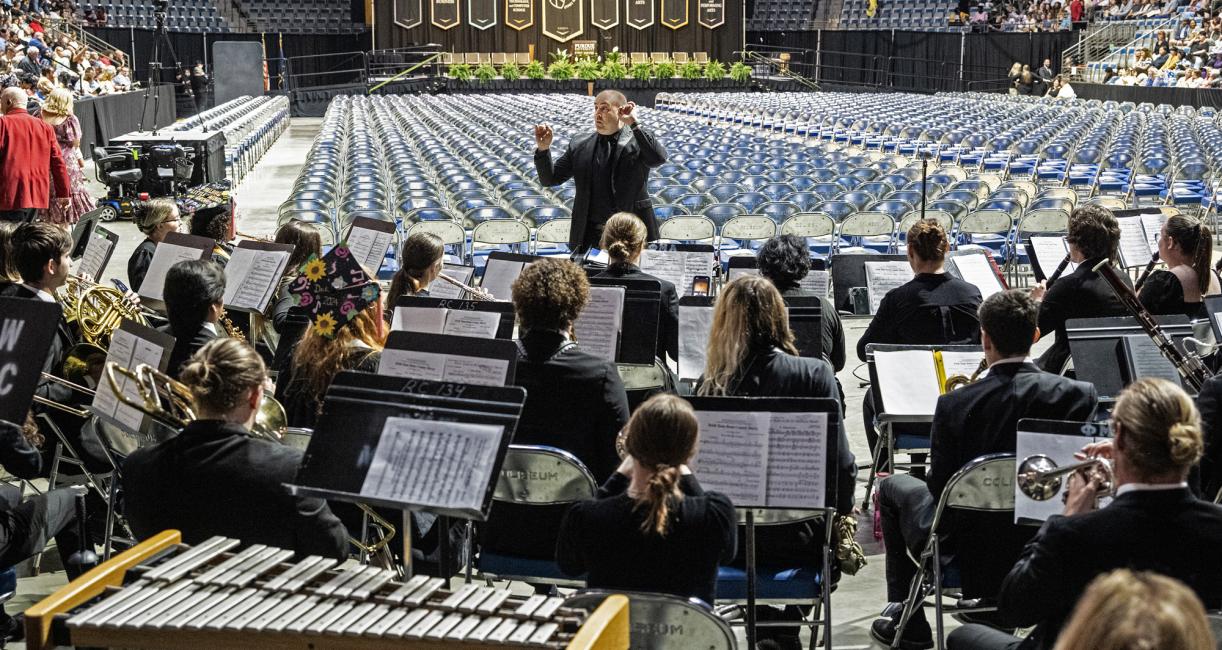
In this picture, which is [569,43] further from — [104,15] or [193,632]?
[193,632]

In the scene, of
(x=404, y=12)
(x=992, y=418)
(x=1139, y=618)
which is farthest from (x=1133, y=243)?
(x=404, y=12)

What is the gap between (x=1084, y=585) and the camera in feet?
9.28

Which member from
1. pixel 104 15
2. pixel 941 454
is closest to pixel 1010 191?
pixel 941 454

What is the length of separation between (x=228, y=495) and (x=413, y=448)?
64 centimetres

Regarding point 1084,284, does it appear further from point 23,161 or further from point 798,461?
point 23,161

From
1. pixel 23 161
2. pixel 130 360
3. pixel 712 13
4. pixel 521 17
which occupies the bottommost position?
pixel 130 360

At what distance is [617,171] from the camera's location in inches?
323

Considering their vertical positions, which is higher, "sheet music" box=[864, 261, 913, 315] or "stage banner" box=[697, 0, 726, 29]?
"stage banner" box=[697, 0, 726, 29]

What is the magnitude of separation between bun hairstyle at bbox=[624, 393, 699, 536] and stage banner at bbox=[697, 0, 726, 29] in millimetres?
43901

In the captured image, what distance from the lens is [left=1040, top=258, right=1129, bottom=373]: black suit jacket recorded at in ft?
19.1

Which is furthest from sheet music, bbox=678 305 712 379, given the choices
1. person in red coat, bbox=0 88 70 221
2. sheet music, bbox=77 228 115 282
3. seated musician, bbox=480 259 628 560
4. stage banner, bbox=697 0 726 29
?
stage banner, bbox=697 0 726 29

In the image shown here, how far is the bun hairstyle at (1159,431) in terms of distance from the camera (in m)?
2.76

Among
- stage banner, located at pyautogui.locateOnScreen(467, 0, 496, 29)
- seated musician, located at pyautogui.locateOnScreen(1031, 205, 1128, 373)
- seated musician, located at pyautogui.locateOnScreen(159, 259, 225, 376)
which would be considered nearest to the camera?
seated musician, located at pyautogui.locateOnScreen(159, 259, 225, 376)

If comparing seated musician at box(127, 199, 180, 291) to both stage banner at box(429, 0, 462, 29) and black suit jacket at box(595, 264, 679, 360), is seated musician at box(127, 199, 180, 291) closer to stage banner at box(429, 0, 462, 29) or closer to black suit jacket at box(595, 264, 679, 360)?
black suit jacket at box(595, 264, 679, 360)
